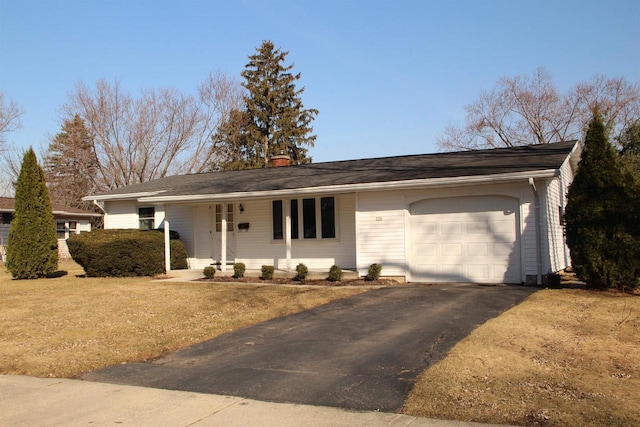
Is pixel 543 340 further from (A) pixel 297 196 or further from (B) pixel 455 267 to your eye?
(A) pixel 297 196

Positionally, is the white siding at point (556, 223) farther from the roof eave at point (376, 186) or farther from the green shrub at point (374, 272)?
the green shrub at point (374, 272)

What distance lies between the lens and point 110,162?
38.1m

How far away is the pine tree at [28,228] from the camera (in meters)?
17.5

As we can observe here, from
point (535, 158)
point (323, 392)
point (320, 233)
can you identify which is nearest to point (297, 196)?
point (320, 233)

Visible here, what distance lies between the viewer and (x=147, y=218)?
2142 centimetres

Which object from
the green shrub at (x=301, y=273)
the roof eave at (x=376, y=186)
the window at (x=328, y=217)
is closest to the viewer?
the roof eave at (x=376, y=186)

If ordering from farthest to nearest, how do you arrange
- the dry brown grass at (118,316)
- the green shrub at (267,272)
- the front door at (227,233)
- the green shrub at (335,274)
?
the front door at (227,233)
the green shrub at (267,272)
the green shrub at (335,274)
the dry brown grass at (118,316)

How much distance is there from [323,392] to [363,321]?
377 centimetres

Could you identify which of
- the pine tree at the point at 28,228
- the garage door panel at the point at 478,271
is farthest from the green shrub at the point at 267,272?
the pine tree at the point at 28,228

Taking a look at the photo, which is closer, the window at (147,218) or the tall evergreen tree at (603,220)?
the tall evergreen tree at (603,220)

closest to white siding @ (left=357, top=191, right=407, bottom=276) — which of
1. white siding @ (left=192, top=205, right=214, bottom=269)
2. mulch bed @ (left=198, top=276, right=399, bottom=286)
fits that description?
mulch bed @ (left=198, top=276, right=399, bottom=286)

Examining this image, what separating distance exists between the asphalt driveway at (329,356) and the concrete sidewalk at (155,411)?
0.24 meters

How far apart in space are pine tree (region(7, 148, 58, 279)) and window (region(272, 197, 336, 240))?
308 inches

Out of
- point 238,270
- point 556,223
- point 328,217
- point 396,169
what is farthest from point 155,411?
point 556,223
